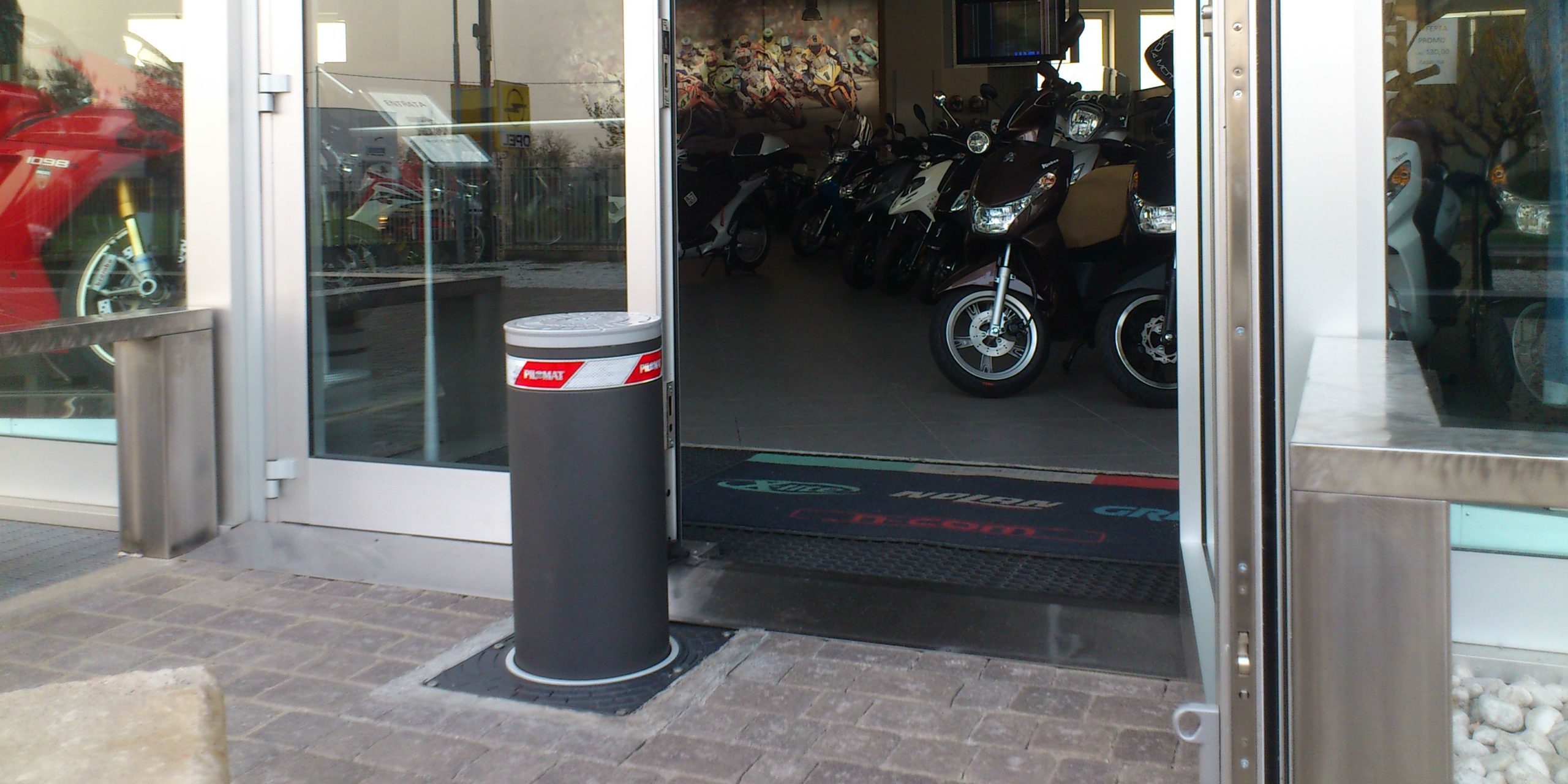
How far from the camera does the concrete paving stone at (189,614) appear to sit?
10.5ft

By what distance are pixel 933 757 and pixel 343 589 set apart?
179 centimetres

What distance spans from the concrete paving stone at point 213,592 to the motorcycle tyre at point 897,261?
21.4 ft

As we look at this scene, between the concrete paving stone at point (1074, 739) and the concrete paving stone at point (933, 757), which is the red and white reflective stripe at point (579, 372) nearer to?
the concrete paving stone at point (933, 757)

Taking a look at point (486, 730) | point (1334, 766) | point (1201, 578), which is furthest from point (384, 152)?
point (1334, 766)

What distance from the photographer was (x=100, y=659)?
2.94 meters

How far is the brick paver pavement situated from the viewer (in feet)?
7.69

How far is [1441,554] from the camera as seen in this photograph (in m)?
0.91

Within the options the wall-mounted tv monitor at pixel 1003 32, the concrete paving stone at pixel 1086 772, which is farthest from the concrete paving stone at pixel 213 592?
the wall-mounted tv monitor at pixel 1003 32

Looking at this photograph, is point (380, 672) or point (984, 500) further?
point (984, 500)

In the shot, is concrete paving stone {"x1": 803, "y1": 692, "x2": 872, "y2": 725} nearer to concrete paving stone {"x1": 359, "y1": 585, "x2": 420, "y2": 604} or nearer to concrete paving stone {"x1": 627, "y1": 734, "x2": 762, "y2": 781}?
concrete paving stone {"x1": 627, "y1": 734, "x2": 762, "y2": 781}

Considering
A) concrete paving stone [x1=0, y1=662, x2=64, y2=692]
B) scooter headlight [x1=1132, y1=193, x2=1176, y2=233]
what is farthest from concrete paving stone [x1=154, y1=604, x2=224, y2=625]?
scooter headlight [x1=1132, y1=193, x2=1176, y2=233]

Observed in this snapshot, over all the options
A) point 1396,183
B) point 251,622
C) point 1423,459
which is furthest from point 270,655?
point 1423,459

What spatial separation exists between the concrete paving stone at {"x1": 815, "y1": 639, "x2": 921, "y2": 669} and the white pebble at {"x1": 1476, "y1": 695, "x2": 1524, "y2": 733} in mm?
1563

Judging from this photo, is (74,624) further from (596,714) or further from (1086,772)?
(1086,772)
